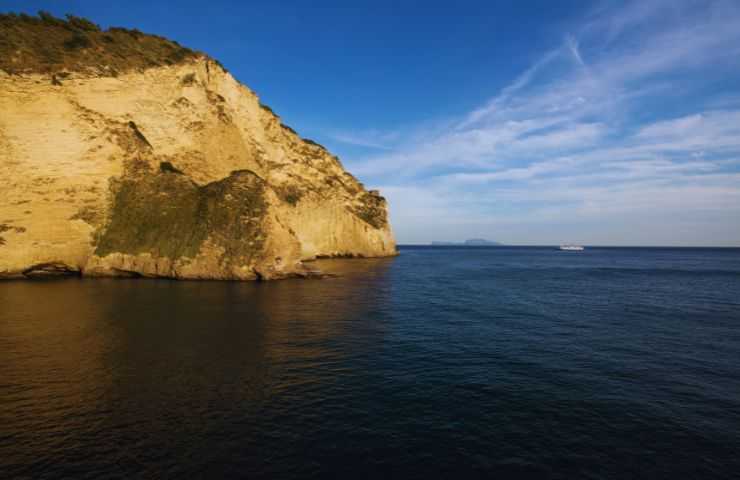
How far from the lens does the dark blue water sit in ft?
34.9

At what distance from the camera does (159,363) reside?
1814 centimetres

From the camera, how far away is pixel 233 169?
64125mm

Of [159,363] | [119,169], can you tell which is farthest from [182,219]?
[159,363]

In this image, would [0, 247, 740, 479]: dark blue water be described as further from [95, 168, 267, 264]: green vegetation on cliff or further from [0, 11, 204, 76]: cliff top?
[0, 11, 204, 76]: cliff top

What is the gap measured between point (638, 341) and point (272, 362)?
76.3 feet

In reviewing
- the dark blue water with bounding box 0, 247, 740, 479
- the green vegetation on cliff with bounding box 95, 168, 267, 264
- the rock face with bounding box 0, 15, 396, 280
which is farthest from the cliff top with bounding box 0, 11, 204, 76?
the dark blue water with bounding box 0, 247, 740, 479

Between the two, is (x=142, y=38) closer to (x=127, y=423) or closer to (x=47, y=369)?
(x=47, y=369)

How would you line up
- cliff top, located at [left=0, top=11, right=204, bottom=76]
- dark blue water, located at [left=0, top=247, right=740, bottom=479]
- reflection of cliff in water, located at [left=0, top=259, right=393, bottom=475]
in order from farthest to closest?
cliff top, located at [left=0, top=11, right=204, bottom=76], reflection of cliff in water, located at [left=0, top=259, right=393, bottom=475], dark blue water, located at [left=0, top=247, right=740, bottom=479]

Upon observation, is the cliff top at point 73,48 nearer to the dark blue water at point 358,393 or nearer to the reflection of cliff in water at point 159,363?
the reflection of cliff in water at point 159,363

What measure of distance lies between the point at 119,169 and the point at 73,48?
1853 centimetres

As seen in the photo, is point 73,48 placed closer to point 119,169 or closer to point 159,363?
point 119,169

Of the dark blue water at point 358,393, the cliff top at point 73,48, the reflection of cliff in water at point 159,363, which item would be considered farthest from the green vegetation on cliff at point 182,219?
the dark blue water at point 358,393

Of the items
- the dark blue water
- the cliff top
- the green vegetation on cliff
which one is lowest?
the dark blue water

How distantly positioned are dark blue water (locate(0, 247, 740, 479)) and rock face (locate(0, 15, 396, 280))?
19410 millimetres
